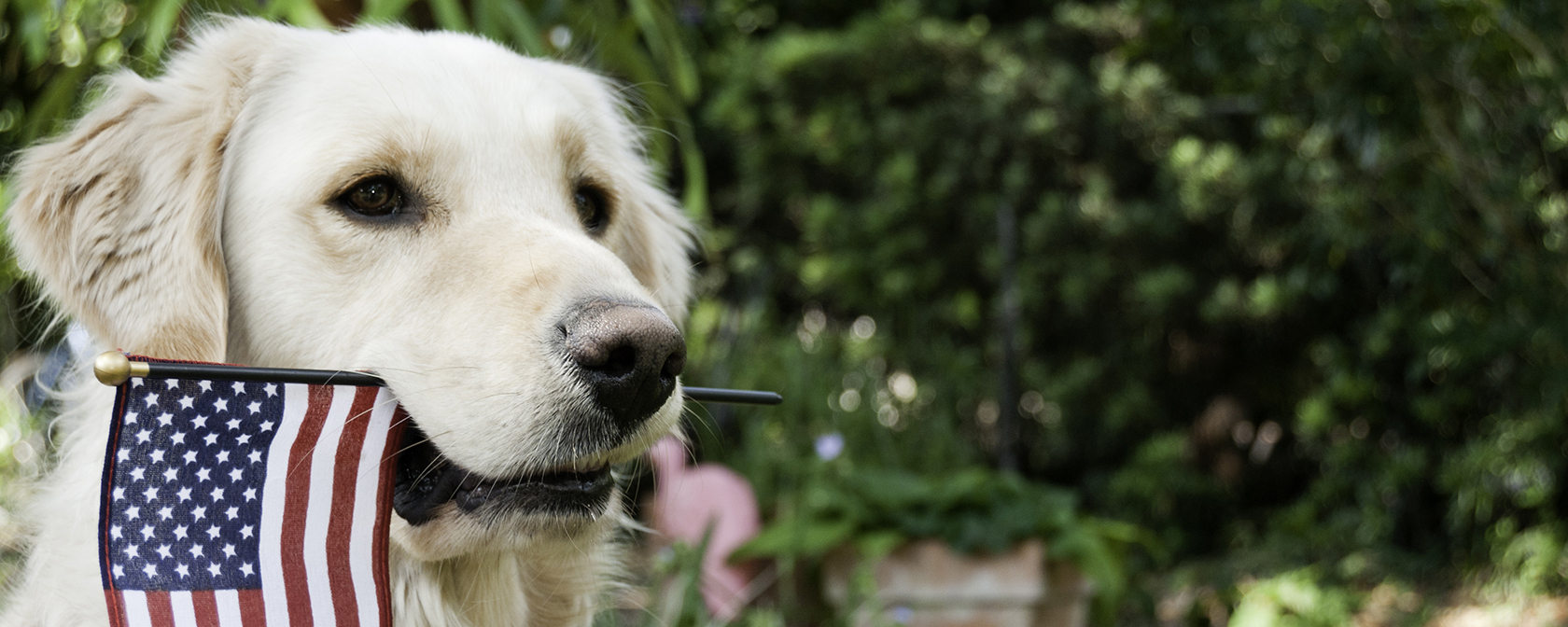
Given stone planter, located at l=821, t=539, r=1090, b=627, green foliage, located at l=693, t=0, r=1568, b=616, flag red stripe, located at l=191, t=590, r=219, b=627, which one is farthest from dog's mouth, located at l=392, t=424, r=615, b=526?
green foliage, located at l=693, t=0, r=1568, b=616

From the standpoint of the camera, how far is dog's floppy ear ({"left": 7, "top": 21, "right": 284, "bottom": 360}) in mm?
1432

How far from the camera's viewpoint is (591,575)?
177cm

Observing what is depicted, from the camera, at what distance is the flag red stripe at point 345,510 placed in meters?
1.25

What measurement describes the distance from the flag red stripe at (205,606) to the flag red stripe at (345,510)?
115mm

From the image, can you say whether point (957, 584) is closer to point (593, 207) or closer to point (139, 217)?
point (593, 207)

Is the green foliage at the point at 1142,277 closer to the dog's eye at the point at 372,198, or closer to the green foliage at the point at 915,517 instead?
the green foliage at the point at 915,517

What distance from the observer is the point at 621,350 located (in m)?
1.23

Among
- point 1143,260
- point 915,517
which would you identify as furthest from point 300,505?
point 1143,260

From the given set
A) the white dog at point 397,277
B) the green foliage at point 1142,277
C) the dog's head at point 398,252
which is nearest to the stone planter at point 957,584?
the green foliage at point 1142,277

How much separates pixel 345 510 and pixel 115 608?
24 centimetres

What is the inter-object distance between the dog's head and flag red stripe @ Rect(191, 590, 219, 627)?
0.77 ft

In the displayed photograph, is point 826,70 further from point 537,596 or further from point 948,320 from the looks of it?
point 537,596

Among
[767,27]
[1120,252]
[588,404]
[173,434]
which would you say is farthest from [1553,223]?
[767,27]

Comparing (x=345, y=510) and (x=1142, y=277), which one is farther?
(x=1142, y=277)
